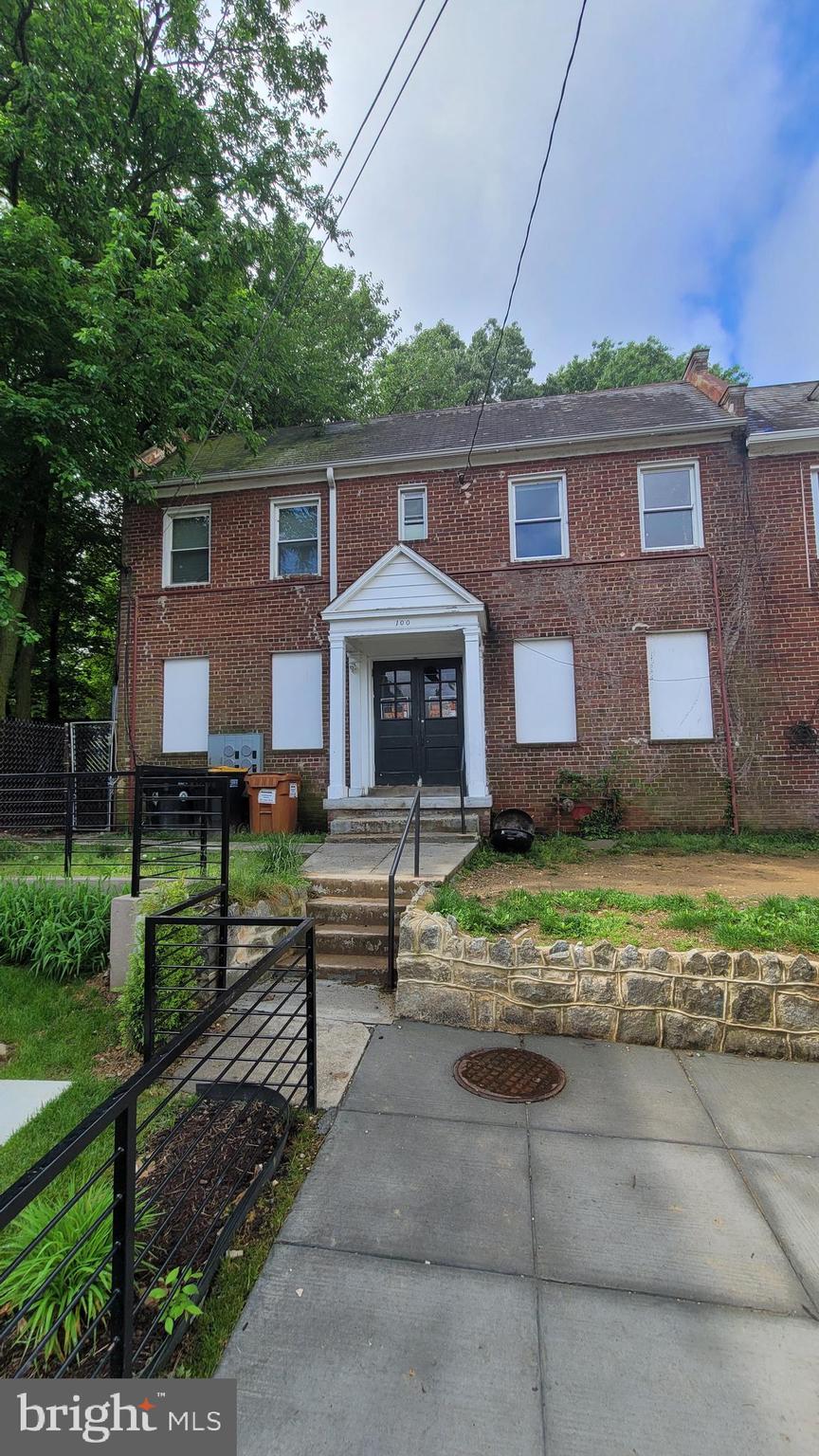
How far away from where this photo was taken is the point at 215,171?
11.9 meters

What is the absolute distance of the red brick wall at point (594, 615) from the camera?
31.1 feet

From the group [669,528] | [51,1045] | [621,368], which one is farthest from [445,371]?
[51,1045]

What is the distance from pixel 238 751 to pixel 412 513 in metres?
5.05

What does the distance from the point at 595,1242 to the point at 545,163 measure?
7.16 metres

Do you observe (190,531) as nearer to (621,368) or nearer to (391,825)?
(391,825)

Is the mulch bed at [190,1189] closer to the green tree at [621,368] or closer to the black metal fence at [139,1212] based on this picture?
the black metal fence at [139,1212]

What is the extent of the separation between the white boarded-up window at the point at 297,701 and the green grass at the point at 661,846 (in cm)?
369

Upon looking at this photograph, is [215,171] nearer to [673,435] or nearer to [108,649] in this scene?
[673,435]

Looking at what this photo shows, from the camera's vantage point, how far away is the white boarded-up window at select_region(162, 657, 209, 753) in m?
11.1

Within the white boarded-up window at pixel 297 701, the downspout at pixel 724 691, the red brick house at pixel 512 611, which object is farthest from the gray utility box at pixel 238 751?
the downspout at pixel 724 691

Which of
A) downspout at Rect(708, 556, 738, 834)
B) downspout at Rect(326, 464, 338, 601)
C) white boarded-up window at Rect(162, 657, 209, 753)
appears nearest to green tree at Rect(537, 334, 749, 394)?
downspout at Rect(326, 464, 338, 601)

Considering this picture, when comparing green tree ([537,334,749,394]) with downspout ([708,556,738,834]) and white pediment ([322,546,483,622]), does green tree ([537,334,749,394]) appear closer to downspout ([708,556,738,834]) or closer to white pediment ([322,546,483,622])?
downspout ([708,556,738,834])

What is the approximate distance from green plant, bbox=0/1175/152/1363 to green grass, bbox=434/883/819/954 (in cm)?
279

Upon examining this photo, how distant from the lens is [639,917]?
477cm
